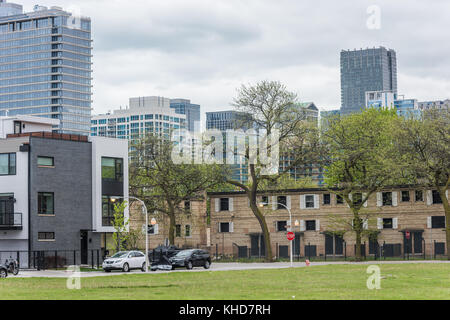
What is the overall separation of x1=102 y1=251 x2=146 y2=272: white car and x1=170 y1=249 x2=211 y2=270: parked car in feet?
9.37

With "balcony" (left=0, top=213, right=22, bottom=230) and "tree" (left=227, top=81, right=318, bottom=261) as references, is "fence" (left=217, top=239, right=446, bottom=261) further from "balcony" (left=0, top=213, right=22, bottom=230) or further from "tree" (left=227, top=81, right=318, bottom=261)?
"balcony" (left=0, top=213, right=22, bottom=230)

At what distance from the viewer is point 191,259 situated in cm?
6003

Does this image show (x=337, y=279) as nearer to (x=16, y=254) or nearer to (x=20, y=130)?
(x=16, y=254)

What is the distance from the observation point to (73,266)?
2393 inches

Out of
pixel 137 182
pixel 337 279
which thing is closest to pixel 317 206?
pixel 137 182

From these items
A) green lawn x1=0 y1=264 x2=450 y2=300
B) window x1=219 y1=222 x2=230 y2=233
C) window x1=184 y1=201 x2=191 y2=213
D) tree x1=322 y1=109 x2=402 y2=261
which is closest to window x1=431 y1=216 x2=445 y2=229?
tree x1=322 y1=109 x2=402 y2=261

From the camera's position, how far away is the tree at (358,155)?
7519 cm

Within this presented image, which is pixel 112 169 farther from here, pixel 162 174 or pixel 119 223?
pixel 162 174

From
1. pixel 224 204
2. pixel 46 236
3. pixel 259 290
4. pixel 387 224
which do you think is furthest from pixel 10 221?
pixel 387 224

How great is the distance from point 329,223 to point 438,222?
467 inches

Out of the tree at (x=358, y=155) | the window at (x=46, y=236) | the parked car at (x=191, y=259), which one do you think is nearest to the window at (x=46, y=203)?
the window at (x=46, y=236)

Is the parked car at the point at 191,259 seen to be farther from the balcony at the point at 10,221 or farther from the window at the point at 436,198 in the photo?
the window at the point at 436,198

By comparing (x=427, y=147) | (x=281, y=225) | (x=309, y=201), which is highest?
(x=427, y=147)

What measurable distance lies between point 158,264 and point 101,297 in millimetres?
29724
